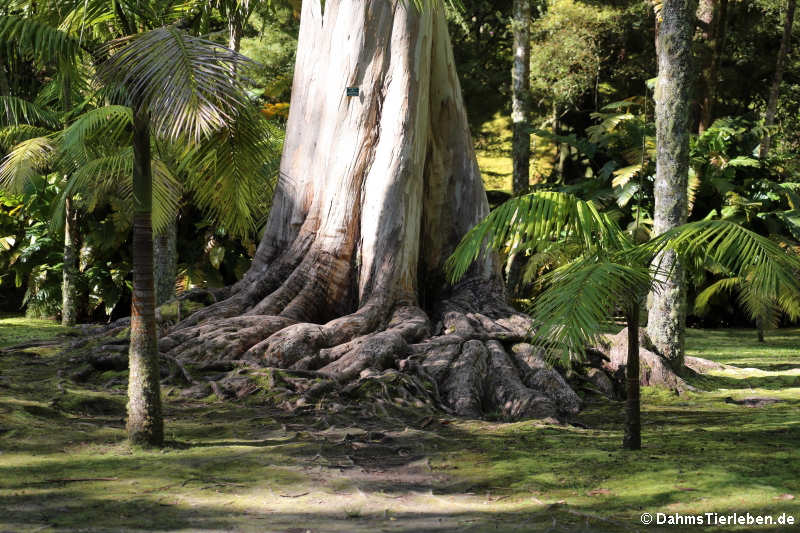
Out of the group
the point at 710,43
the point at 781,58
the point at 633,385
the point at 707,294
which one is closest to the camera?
the point at 633,385

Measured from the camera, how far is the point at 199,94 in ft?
16.2

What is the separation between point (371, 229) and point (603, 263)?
4.48 m

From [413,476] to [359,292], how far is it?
416cm

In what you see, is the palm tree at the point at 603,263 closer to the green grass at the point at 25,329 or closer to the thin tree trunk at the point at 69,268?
the green grass at the point at 25,329

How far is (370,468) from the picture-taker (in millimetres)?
5473

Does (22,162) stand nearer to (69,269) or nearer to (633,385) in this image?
(69,269)

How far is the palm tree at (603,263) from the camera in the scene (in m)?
4.81

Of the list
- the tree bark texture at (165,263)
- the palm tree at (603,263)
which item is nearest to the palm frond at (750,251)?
the palm tree at (603,263)

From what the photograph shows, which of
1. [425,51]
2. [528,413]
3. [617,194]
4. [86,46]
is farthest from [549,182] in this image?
[86,46]

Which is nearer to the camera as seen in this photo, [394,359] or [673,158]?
[394,359]

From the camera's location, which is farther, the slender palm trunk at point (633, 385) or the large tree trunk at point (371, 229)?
→ the large tree trunk at point (371, 229)

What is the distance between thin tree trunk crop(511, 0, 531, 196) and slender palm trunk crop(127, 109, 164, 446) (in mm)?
10959

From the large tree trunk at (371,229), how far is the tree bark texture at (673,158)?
166 cm

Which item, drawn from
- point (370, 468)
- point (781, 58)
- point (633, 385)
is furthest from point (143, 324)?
point (781, 58)
